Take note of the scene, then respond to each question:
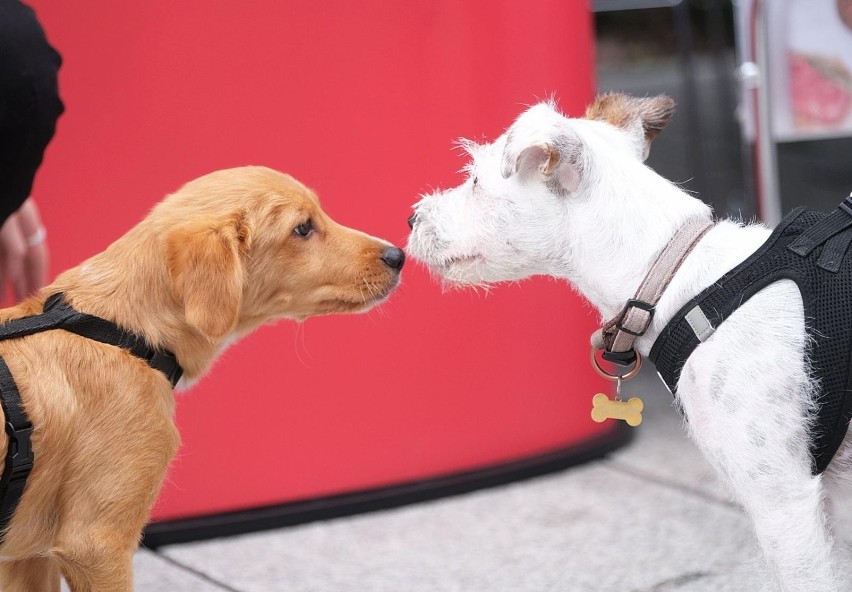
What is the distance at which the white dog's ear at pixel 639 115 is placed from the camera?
125 inches

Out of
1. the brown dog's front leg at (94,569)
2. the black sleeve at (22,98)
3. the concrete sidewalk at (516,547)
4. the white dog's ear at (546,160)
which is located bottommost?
the concrete sidewalk at (516,547)

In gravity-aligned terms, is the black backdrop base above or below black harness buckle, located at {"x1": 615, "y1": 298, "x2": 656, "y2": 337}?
below

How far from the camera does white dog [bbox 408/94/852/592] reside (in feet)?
8.73

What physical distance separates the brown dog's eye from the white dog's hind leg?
138cm


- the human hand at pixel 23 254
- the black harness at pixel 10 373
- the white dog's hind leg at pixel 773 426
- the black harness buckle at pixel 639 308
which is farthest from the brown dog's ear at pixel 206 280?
the white dog's hind leg at pixel 773 426

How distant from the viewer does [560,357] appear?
5.04 metres

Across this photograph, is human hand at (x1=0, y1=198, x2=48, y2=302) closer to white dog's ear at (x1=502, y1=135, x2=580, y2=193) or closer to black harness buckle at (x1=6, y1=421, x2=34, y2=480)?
black harness buckle at (x1=6, y1=421, x2=34, y2=480)

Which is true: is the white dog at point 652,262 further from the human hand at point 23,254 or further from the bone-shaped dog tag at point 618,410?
the human hand at point 23,254

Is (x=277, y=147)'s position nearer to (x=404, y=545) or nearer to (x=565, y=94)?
(x=565, y=94)

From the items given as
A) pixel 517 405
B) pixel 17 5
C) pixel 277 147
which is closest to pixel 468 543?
pixel 517 405

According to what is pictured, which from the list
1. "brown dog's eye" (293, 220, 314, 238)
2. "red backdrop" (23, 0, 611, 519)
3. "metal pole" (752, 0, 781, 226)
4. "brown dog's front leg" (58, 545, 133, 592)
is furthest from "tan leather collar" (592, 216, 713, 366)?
"metal pole" (752, 0, 781, 226)

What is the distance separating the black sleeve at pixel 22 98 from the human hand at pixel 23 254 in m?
0.28

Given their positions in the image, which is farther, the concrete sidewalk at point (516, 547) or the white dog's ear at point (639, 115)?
the concrete sidewalk at point (516, 547)

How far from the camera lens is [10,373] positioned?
111 inches
